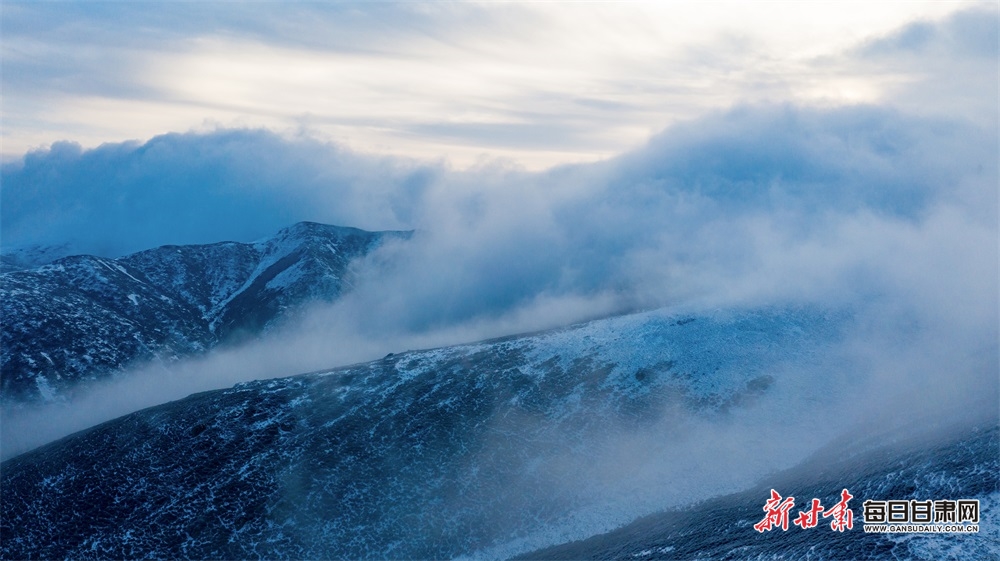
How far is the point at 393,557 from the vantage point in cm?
5238

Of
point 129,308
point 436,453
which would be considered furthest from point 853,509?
point 129,308

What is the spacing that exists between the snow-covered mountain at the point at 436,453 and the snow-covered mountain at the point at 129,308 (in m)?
61.8

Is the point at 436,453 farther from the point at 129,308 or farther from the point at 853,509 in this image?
the point at 129,308

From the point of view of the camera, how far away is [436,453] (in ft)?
210

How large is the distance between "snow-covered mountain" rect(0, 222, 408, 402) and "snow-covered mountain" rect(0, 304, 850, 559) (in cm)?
6177

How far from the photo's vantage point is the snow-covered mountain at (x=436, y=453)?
54719 millimetres

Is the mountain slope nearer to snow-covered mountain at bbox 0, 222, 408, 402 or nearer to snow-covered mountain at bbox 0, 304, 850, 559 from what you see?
snow-covered mountain at bbox 0, 304, 850, 559

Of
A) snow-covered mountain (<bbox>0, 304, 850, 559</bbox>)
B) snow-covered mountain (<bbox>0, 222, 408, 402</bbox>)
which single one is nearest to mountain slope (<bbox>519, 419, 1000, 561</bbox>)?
snow-covered mountain (<bbox>0, 304, 850, 559</bbox>)

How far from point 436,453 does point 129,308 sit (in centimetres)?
12585

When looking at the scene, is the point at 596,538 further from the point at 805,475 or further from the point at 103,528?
the point at 103,528

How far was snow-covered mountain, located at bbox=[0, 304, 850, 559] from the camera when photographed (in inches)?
2154

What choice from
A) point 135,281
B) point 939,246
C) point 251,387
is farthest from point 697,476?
point 135,281

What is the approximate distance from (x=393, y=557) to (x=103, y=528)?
26.5m

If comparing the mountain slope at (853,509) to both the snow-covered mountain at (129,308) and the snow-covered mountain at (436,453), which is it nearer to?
the snow-covered mountain at (436,453)
